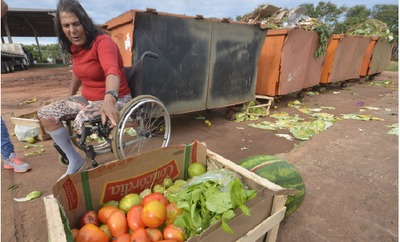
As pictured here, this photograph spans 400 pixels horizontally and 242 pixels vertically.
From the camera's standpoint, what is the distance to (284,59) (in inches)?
231

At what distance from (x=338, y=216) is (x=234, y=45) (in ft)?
12.1

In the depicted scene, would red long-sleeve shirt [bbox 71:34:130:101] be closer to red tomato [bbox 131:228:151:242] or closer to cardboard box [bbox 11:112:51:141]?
red tomato [bbox 131:228:151:242]

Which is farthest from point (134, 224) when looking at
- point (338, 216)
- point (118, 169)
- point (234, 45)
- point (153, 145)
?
point (234, 45)

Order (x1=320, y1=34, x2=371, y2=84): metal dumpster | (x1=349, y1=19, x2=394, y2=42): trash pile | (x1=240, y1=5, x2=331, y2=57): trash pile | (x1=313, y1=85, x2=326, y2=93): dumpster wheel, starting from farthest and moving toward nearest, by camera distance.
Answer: (x1=349, y1=19, x2=394, y2=42): trash pile → (x1=313, y1=85, x2=326, y2=93): dumpster wheel → (x1=320, y1=34, x2=371, y2=84): metal dumpster → (x1=240, y1=5, x2=331, y2=57): trash pile

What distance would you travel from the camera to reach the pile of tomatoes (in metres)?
1.25

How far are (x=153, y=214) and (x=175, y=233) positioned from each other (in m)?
0.17

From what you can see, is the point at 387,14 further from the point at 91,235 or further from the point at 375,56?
the point at 91,235

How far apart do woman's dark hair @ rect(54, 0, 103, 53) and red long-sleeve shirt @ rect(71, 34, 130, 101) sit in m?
0.07

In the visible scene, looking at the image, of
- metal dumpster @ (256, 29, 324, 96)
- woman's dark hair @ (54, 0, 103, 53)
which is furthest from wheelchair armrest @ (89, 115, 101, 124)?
metal dumpster @ (256, 29, 324, 96)

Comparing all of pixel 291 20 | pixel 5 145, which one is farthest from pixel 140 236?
pixel 291 20

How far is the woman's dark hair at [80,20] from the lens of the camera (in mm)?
2098

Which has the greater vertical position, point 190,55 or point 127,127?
point 190,55

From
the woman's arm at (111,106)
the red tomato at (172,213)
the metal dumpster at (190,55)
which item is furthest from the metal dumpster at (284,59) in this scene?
the red tomato at (172,213)

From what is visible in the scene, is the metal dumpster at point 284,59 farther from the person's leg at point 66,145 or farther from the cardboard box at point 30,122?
the cardboard box at point 30,122
